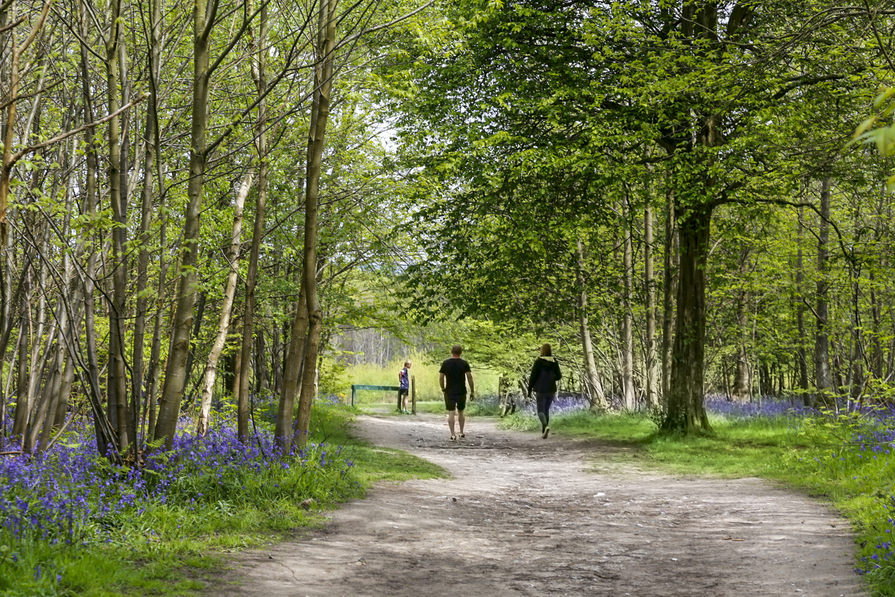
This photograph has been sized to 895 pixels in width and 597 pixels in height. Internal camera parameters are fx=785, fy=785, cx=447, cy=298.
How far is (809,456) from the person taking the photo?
448 inches

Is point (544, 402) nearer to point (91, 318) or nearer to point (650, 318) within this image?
point (650, 318)

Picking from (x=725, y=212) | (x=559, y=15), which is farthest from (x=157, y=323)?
(x=725, y=212)

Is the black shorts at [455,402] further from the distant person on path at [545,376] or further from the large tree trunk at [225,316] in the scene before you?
the large tree trunk at [225,316]

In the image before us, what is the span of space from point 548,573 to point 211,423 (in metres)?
7.98

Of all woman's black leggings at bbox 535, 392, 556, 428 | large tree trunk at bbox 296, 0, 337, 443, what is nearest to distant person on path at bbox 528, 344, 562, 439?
woman's black leggings at bbox 535, 392, 556, 428

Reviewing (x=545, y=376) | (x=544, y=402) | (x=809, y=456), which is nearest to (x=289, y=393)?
(x=809, y=456)

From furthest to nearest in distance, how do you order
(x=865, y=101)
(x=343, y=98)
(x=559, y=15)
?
(x=559, y=15) → (x=865, y=101) → (x=343, y=98)

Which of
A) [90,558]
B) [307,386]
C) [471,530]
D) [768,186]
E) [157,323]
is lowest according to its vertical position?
[471,530]

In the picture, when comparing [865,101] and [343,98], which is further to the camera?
[865,101]

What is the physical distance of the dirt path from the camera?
5.40 m

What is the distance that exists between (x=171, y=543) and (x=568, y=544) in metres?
3.39

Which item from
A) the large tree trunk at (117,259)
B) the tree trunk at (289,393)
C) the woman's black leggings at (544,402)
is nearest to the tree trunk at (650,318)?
the woman's black leggings at (544,402)

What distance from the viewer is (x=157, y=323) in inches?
295

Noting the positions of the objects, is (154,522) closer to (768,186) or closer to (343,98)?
(343,98)
